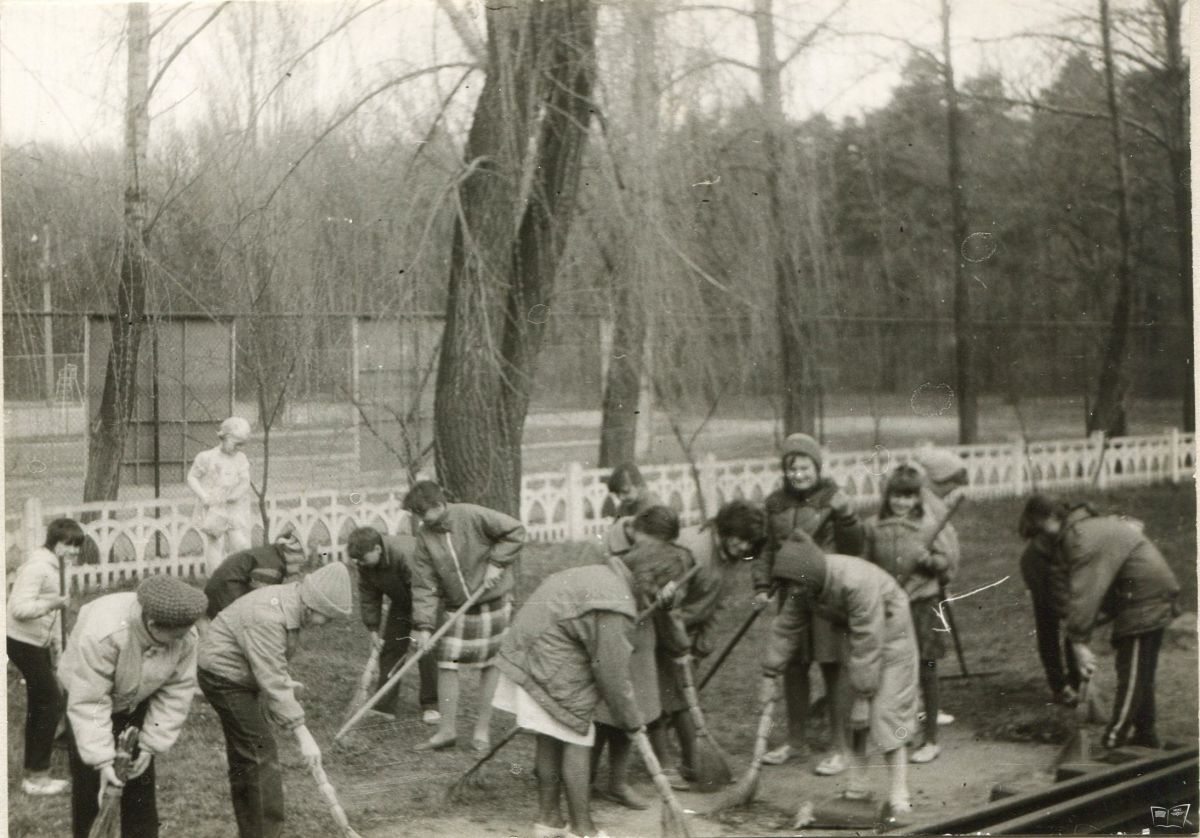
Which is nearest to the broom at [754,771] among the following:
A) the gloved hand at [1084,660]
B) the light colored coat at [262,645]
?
the gloved hand at [1084,660]

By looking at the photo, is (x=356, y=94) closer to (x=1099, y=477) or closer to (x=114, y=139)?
(x=114, y=139)

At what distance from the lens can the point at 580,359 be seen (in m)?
5.35

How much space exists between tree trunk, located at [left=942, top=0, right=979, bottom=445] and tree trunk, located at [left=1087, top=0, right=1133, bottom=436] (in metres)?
0.63

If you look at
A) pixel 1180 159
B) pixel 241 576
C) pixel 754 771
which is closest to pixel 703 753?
pixel 754 771

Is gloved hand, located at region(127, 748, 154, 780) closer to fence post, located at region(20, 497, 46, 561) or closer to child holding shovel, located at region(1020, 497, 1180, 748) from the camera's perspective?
fence post, located at region(20, 497, 46, 561)

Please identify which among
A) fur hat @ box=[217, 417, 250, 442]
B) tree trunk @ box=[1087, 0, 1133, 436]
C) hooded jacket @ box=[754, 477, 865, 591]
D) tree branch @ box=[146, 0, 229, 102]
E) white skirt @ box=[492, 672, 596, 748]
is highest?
tree branch @ box=[146, 0, 229, 102]

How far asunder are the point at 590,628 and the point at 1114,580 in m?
2.47

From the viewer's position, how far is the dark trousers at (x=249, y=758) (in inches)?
191

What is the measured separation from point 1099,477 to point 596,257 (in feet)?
8.57

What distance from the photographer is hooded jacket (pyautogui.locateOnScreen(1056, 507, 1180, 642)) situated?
212 inches

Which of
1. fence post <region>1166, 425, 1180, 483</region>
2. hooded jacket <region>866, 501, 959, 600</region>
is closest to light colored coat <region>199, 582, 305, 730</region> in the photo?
hooded jacket <region>866, 501, 959, 600</region>

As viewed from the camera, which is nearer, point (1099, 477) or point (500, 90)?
point (500, 90)

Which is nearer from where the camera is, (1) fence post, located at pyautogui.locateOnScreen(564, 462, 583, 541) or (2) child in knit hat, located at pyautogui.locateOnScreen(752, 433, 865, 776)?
(2) child in knit hat, located at pyautogui.locateOnScreen(752, 433, 865, 776)

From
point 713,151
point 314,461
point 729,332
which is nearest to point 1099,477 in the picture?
point 729,332
